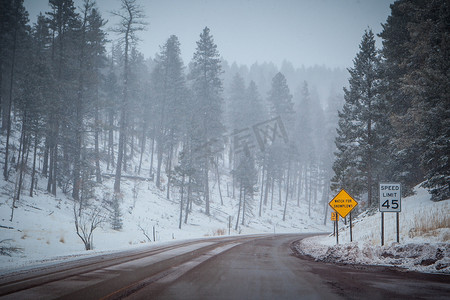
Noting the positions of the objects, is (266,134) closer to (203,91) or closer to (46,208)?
(203,91)

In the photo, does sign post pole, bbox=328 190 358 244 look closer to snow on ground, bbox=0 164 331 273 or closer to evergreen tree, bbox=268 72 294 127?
snow on ground, bbox=0 164 331 273

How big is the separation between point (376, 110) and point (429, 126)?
24.8 feet

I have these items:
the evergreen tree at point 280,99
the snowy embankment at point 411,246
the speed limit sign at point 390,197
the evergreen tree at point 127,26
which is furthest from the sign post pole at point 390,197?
the evergreen tree at point 280,99

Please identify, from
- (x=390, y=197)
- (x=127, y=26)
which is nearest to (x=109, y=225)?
(x=390, y=197)

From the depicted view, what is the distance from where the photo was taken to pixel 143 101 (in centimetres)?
5188

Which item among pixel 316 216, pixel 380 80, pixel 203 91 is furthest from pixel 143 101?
pixel 316 216

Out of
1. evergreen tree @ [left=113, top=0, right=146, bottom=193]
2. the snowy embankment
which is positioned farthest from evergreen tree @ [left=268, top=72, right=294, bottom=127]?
the snowy embankment

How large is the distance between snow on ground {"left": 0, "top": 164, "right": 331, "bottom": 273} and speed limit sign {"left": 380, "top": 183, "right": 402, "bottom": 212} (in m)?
12.4

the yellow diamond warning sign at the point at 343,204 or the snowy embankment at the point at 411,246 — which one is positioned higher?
the yellow diamond warning sign at the point at 343,204

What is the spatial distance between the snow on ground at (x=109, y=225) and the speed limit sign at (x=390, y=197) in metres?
12.4

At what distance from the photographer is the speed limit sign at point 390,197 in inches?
433

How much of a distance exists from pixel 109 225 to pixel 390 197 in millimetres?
22540

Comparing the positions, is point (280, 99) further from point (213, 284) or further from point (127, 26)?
point (213, 284)

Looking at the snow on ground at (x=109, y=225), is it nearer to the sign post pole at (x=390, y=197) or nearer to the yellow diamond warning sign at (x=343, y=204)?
the yellow diamond warning sign at (x=343, y=204)
